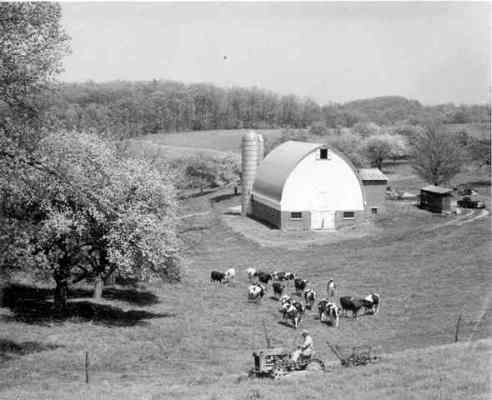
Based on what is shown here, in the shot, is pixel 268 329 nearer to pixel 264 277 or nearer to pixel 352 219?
pixel 264 277

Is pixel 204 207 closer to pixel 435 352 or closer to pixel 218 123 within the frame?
pixel 435 352

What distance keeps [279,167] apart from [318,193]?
5.50m

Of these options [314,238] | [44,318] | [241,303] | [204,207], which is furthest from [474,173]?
[44,318]

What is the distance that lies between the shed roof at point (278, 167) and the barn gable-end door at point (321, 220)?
3.33m

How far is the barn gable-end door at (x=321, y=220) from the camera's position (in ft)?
177

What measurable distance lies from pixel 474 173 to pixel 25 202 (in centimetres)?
7363

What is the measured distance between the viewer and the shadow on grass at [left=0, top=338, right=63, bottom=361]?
841 inches

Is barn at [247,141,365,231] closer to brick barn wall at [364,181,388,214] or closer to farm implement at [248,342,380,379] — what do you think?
brick barn wall at [364,181,388,214]

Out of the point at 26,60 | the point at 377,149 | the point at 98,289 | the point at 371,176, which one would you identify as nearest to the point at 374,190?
the point at 371,176

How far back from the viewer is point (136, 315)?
94.3ft

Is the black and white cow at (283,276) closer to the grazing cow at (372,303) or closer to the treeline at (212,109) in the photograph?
the grazing cow at (372,303)

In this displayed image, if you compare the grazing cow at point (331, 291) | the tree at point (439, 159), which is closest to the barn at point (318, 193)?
the tree at point (439, 159)

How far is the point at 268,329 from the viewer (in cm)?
2670

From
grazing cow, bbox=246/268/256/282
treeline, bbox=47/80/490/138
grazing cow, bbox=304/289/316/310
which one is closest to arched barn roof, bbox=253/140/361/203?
grazing cow, bbox=246/268/256/282
